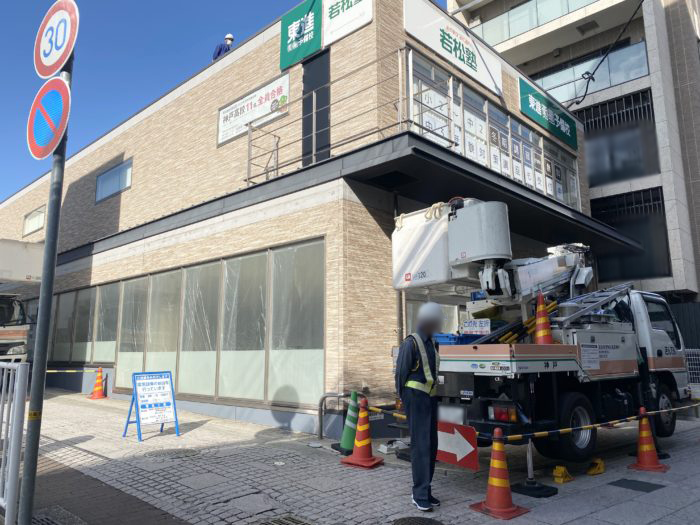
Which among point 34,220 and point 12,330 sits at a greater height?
point 34,220

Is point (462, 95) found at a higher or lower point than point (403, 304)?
higher

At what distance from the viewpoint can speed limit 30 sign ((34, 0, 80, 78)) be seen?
4008 mm

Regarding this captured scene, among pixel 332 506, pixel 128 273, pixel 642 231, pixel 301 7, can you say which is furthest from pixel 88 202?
pixel 642 231

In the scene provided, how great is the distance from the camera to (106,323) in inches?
658

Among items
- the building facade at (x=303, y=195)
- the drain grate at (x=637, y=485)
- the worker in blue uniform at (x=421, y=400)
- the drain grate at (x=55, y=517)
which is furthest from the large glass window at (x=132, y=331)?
the drain grate at (x=637, y=485)

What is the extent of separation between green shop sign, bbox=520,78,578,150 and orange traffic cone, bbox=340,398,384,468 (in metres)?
12.2

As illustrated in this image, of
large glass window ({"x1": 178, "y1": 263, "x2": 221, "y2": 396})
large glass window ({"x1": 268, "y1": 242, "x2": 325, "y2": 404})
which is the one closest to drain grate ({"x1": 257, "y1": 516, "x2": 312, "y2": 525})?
large glass window ({"x1": 268, "y1": 242, "x2": 325, "y2": 404})

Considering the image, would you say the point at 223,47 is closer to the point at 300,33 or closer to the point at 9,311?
the point at 300,33

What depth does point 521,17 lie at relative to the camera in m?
27.7

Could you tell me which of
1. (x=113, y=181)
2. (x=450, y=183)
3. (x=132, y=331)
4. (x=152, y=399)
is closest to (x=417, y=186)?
(x=450, y=183)

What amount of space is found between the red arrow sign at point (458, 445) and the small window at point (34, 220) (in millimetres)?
24102

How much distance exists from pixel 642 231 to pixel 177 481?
21147mm

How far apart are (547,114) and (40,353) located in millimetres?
17157

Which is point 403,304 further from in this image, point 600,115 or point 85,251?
point 600,115
